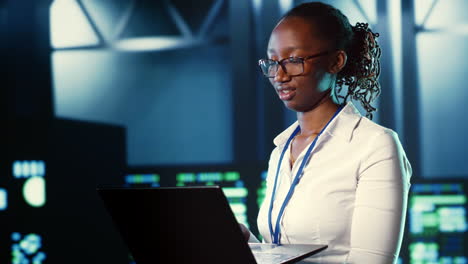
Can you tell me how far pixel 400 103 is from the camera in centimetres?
295

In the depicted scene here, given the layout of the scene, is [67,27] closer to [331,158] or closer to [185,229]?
[331,158]

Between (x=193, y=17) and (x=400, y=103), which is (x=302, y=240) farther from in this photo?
(x=193, y=17)

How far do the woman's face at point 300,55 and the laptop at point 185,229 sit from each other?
34 centimetres

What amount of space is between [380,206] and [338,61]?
34 cm

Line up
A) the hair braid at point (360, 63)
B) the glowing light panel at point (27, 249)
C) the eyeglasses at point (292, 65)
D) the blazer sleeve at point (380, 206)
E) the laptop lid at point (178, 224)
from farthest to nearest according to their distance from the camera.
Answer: the glowing light panel at point (27, 249) → the hair braid at point (360, 63) → the eyeglasses at point (292, 65) → the blazer sleeve at point (380, 206) → the laptop lid at point (178, 224)

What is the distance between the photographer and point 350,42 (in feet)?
4.44

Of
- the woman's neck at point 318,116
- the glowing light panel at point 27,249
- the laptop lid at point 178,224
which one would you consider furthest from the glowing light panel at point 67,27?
the laptop lid at point 178,224

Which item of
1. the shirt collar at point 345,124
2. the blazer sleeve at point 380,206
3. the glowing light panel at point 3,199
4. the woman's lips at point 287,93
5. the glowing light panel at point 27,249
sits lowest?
the glowing light panel at point 27,249

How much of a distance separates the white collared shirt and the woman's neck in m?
0.03

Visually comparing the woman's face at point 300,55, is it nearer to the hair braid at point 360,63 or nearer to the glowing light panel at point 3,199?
the hair braid at point 360,63

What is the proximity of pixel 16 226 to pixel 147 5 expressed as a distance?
144 cm

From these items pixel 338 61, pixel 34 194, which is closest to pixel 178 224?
pixel 338 61

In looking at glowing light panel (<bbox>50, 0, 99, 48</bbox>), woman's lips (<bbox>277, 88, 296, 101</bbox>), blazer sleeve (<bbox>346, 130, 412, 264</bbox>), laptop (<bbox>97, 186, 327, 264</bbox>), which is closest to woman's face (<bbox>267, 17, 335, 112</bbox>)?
woman's lips (<bbox>277, 88, 296, 101</bbox>)

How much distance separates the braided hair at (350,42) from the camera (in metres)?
1.28
